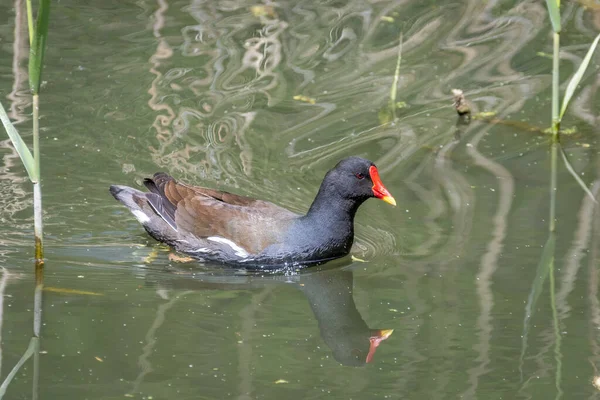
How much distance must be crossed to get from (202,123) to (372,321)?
10.2 ft

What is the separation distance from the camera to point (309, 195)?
7281 millimetres

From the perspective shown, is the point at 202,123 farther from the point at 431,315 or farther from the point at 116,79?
the point at 431,315

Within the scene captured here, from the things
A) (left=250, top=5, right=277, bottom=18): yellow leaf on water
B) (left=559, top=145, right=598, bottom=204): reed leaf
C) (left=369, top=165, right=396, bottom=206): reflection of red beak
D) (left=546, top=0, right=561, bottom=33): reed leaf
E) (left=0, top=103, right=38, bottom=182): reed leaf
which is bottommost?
(left=559, top=145, right=598, bottom=204): reed leaf

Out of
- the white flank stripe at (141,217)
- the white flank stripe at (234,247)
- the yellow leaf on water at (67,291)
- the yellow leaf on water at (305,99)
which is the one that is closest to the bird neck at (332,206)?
the white flank stripe at (234,247)

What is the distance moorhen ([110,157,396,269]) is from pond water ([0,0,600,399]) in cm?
16

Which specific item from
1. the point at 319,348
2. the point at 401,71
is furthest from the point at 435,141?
the point at 319,348

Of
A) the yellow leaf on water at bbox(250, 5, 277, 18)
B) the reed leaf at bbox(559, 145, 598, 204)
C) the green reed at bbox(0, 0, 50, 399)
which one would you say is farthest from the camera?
the yellow leaf on water at bbox(250, 5, 277, 18)

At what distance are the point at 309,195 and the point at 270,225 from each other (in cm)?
100

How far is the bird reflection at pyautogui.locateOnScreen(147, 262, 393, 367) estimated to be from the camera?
524 cm

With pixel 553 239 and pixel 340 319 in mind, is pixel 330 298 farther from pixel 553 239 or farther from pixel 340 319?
pixel 553 239

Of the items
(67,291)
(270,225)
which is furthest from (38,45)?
(270,225)

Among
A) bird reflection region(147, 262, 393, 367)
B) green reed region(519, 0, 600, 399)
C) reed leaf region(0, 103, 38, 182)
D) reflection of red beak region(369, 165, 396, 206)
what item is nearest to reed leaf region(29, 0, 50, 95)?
reed leaf region(0, 103, 38, 182)

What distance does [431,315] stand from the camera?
5.53 metres

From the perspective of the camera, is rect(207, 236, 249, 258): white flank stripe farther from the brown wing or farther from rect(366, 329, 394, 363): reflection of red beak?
rect(366, 329, 394, 363): reflection of red beak
